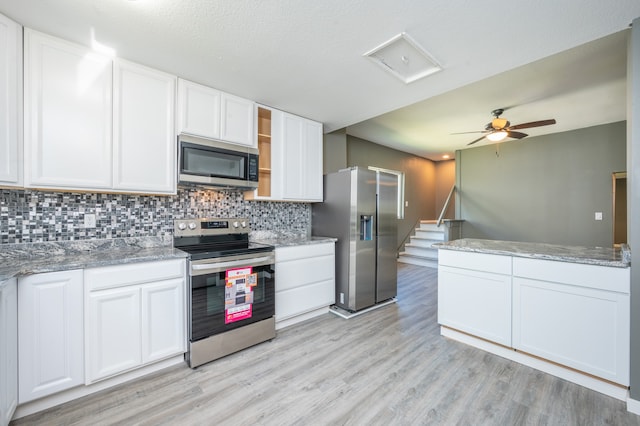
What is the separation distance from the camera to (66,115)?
190 cm

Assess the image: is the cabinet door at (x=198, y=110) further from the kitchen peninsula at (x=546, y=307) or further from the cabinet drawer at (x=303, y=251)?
the kitchen peninsula at (x=546, y=307)

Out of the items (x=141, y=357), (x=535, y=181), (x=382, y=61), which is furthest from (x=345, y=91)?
(x=535, y=181)

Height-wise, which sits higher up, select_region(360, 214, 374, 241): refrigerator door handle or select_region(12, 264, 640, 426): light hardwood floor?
select_region(360, 214, 374, 241): refrigerator door handle

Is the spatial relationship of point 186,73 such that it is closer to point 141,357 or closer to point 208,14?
point 208,14

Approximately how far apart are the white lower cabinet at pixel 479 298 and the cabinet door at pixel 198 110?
8.43 feet

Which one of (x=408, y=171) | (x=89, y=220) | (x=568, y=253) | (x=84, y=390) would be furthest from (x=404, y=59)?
(x=408, y=171)

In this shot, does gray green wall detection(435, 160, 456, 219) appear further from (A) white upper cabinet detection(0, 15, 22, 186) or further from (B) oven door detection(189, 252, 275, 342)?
(A) white upper cabinet detection(0, 15, 22, 186)

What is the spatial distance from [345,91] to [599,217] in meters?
5.02

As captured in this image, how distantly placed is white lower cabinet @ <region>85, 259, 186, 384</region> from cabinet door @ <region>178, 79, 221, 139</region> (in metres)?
1.22

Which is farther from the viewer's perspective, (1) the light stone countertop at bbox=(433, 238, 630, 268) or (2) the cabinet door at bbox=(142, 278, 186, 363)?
(2) the cabinet door at bbox=(142, 278, 186, 363)

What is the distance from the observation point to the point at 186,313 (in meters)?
2.12

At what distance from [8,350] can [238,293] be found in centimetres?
130

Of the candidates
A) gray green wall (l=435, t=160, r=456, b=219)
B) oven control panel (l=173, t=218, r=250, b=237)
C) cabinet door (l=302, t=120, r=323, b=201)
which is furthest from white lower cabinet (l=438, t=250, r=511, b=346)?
gray green wall (l=435, t=160, r=456, b=219)

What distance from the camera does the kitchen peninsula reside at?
70.1 inches
